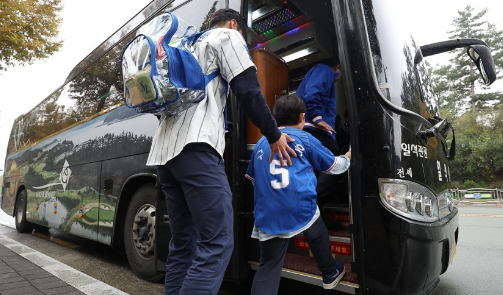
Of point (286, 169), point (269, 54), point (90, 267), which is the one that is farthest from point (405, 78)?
point (90, 267)

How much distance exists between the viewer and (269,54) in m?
3.32

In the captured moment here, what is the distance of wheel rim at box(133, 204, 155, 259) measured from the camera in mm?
3662

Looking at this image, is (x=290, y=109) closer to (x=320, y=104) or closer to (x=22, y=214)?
(x=320, y=104)

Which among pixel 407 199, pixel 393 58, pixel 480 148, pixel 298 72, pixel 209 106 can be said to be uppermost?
pixel 480 148

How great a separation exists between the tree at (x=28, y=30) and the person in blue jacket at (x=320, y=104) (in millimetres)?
7902

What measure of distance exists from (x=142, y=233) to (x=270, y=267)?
6.52 feet

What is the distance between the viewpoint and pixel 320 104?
3113mm

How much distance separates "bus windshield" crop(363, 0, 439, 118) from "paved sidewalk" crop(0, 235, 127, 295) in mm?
2812

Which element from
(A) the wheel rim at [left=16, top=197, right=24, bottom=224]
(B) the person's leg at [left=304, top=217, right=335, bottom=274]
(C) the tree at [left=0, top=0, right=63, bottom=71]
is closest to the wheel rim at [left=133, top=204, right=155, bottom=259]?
(B) the person's leg at [left=304, top=217, right=335, bottom=274]

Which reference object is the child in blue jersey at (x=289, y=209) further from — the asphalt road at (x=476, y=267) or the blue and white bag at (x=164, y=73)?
the asphalt road at (x=476, y=267)

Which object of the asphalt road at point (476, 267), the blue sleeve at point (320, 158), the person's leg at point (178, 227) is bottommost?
the asphalt road at point (476, 267)

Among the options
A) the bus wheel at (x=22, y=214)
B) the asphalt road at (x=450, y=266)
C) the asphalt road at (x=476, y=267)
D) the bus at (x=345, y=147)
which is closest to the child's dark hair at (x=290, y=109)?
the bus at (x=345, y=147)

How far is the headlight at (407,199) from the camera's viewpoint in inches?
82.0

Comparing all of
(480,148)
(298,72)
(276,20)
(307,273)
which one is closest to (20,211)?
(298,72)
